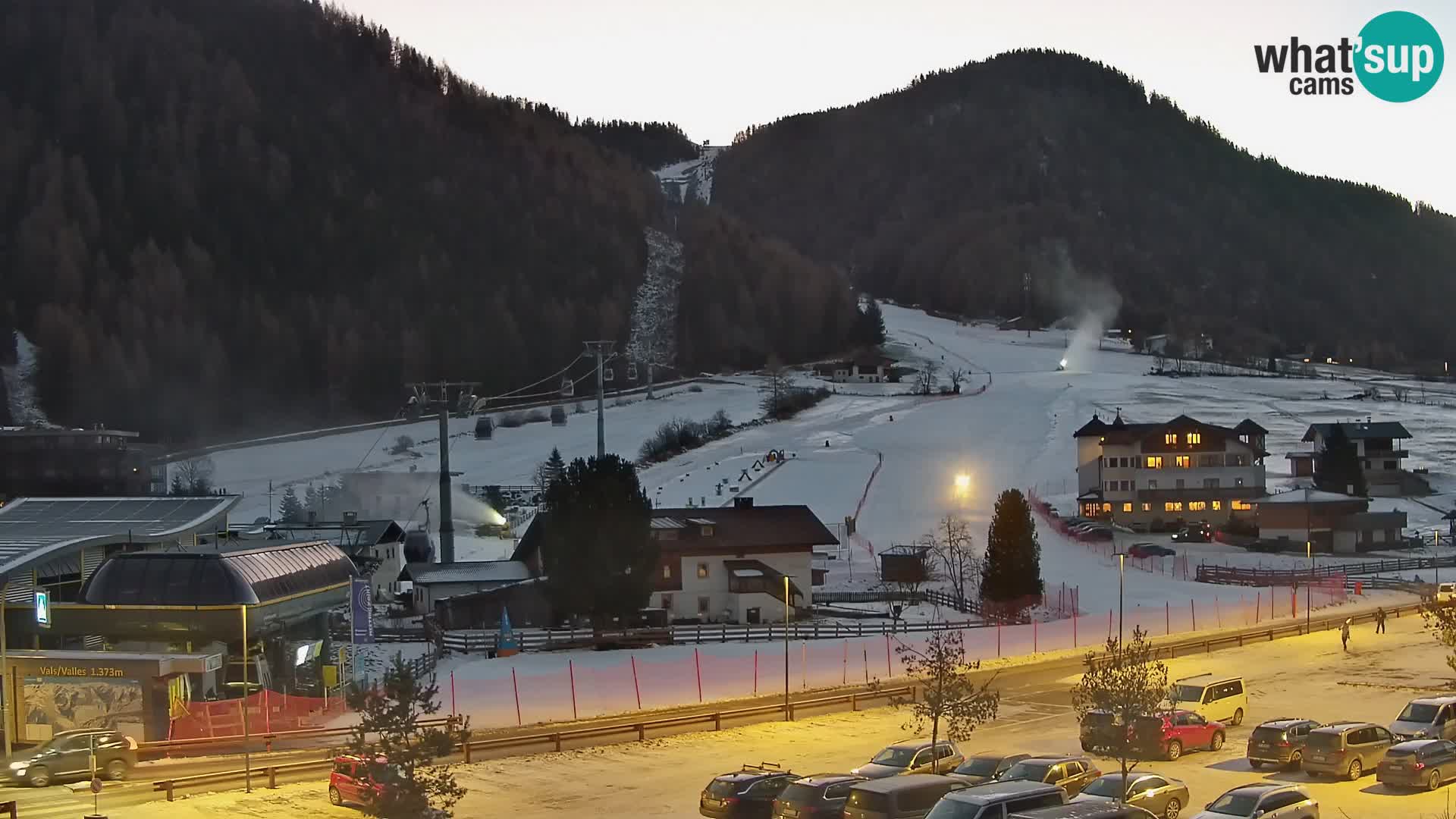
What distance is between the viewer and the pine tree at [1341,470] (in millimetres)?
75812

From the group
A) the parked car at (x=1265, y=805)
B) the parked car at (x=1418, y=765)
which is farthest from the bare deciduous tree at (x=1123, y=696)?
the parked car at (x=1418, y=765)

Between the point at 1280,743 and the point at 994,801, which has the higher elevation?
the point at 994,801

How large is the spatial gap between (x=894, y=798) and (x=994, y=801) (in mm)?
1708

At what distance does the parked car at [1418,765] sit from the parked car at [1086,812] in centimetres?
641

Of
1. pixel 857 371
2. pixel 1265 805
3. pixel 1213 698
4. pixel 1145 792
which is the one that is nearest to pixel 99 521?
pixel 1213 698

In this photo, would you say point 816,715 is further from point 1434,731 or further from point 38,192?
point 38,192

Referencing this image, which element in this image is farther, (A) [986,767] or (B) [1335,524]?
(B) [1335,524]

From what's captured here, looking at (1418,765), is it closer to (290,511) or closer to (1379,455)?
(290,511)

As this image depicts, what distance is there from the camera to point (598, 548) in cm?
4209

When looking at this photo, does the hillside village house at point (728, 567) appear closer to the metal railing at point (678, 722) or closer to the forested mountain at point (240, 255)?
the metal railing at point (678, 722)

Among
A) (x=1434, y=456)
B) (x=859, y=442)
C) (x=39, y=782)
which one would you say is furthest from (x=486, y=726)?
(x=1434, y=456)

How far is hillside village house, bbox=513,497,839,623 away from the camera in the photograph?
153 ft

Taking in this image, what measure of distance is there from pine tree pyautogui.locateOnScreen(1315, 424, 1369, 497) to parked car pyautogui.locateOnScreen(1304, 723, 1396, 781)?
5484 centimetres

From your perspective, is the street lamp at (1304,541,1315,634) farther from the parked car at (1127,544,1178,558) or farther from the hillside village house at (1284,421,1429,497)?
the hillside village house at (1284,421,1429,497)
